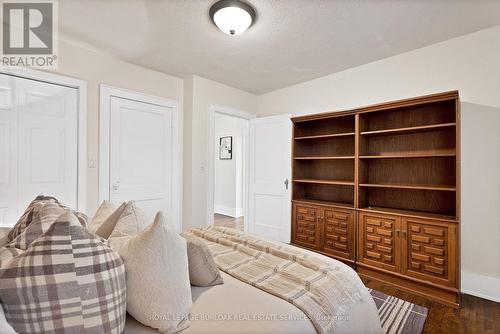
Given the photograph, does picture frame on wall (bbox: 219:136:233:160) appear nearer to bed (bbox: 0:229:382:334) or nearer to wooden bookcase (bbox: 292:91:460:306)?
wooden bookcase (bbox: 292:91:460:306)

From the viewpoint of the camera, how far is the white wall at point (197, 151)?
366 cm

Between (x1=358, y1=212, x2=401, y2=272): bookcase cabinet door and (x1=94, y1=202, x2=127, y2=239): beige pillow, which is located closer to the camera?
(x1=94, y1=202, x2=127, y2=239): beige pillow

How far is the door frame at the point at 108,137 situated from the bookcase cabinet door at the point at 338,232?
6.72 feet

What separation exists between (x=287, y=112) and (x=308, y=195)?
53.9 inches

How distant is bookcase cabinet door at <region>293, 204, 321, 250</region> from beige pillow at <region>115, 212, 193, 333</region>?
2622 mm

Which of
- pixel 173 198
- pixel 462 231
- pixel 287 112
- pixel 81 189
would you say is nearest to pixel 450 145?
pixel 462 231

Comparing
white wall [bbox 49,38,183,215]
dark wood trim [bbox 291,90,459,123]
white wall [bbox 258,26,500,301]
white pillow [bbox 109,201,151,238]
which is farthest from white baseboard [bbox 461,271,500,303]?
white wall [bbox 49,38,183,215]

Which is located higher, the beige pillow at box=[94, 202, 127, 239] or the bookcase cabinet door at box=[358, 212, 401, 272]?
the beige pillow at box=[94, 202, 127, 239]

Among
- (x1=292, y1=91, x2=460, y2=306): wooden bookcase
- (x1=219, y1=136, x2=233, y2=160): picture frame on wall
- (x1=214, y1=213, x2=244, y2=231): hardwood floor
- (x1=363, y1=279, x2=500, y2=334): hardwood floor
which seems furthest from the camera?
(x1=219, y1=136, x2=233, y2=160): picture frame on wall

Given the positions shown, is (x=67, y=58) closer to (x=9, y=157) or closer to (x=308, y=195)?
(x=9, y=157)

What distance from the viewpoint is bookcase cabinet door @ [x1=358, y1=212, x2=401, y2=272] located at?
2.62m

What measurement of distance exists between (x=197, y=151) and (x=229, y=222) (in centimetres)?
239

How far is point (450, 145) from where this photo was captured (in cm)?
261

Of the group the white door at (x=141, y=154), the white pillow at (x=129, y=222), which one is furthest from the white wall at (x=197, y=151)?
the white pillow at (x=129, y=222)
